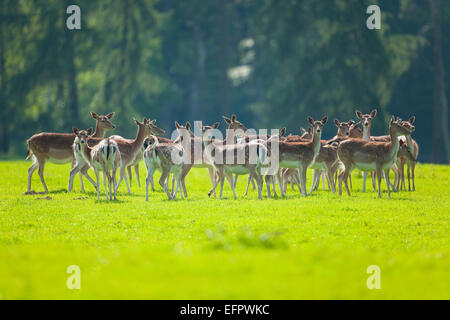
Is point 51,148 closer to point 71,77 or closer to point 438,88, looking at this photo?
point 71,77

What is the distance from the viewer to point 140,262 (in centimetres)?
1091

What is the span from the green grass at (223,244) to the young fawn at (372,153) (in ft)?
3.00

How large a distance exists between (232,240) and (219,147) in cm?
653

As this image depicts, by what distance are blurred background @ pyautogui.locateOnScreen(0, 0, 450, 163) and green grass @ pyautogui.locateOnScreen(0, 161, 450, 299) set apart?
80.3 ft

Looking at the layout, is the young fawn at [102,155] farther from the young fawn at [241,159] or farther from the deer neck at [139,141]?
the young fawn at [241,159]

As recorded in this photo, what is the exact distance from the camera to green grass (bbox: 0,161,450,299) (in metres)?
9.57

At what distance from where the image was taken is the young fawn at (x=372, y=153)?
20.7 metres

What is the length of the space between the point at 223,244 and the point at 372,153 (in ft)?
28.4

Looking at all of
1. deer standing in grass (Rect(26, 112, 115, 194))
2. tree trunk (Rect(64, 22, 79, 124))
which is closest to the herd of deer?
deer standing in grass (Rect(26, 112, 115, 194))

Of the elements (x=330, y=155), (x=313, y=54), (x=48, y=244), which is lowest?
(x=48, y=244)

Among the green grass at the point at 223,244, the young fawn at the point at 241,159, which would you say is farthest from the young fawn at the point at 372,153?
the young fawn at the point at 241,159

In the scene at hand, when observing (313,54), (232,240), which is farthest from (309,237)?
(313,54)

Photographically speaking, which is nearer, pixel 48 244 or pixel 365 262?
pixel 365 262

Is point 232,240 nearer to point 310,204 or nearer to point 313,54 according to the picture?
point 310,204
